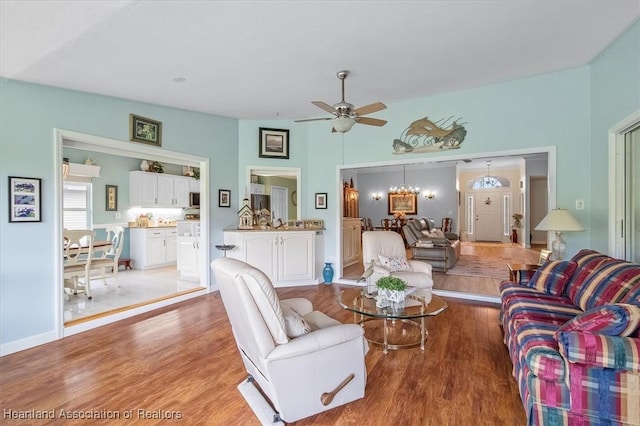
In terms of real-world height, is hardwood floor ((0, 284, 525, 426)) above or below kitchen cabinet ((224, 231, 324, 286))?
below

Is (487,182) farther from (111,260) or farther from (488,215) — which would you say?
(111,260)

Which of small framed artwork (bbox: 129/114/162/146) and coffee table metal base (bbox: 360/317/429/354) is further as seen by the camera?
small framed artwork (bbox: 129/114/162/146)

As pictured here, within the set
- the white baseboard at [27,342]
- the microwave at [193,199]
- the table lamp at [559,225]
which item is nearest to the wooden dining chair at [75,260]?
the white baseboard at [27,342]

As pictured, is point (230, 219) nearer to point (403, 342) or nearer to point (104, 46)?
point (104, 46)

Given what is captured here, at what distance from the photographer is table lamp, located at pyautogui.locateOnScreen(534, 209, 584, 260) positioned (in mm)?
3229

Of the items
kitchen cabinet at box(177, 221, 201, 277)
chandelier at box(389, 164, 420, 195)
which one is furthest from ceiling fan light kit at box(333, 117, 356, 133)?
chandelier at box(389, 164, 420, 195)

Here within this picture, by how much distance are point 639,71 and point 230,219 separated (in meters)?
5.17

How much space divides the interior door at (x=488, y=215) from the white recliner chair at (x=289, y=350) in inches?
427

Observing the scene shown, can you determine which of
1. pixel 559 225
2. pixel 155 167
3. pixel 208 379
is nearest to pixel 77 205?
pixel 155 167

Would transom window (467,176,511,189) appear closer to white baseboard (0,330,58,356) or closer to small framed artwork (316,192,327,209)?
small framed artwork (316,192,327,209)

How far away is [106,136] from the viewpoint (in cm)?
360

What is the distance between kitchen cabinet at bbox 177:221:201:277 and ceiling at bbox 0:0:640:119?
241 cm

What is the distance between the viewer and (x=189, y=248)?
552cm

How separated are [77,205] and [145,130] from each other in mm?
3307
